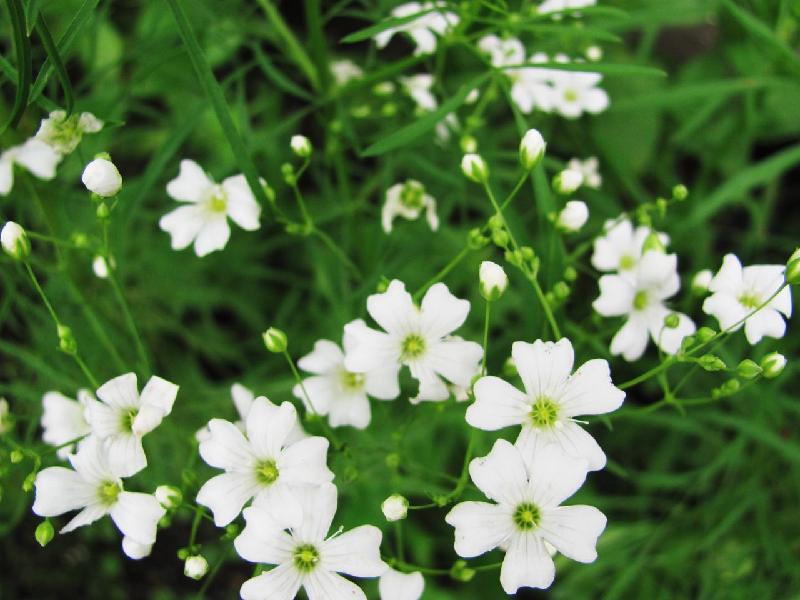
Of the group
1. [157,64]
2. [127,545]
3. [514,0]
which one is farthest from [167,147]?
[514,0]

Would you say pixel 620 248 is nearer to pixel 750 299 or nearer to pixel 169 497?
pixel 750 299

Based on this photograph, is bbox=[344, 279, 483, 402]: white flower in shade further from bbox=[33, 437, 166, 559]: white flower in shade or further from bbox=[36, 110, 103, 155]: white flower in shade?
bbox=[36, 110, 103, 155]: white flower in shade

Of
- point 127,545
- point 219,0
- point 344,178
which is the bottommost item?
point 127,545

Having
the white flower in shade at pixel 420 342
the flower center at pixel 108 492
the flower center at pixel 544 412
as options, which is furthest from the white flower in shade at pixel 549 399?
the flower center at pixel 108 492

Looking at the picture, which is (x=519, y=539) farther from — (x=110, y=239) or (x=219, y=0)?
(x=219, y=0)

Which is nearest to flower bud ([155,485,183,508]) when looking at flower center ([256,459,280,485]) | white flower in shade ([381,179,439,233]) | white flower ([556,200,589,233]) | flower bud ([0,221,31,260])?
flower center ([256,459,280,485])

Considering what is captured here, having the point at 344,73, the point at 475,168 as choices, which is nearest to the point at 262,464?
the point at 475,168
